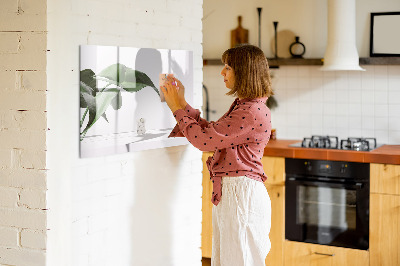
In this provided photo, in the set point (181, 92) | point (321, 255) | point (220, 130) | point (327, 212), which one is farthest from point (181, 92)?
point (321, 255)

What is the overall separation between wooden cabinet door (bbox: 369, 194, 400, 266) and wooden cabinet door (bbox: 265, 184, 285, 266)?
651mm

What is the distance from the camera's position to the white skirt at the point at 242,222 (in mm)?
2822

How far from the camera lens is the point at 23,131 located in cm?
238

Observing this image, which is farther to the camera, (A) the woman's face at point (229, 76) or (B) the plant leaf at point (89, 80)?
(A) the woman's face at point (229, 76)

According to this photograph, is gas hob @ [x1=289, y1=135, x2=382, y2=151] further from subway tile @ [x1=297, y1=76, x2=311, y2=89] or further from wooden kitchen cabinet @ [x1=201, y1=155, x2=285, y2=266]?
subway tile @ [x1=297, y1=76, x2=311, y2=89]

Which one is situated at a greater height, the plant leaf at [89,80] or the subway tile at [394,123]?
the plant leaf at [89,80]

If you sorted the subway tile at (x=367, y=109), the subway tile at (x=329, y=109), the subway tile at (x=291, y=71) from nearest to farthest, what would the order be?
the subway tile at (x=367, y=109) < the subway tile at (x=329, y=109) < the subway tile at (x=291, y=71)

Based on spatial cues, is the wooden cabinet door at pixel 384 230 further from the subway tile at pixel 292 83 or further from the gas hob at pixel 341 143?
the subway tile at pixel 292 83

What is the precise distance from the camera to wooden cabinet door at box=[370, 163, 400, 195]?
13.5ft

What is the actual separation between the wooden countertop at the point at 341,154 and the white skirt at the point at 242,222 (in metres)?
1.53

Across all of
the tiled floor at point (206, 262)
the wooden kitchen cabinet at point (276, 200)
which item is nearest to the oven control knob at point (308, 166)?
the wooden kitchen cabinet at point (276, 200)

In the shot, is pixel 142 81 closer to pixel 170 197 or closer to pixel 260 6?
pixel 170 197

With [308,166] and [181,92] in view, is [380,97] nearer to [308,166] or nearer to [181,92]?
[308,166]

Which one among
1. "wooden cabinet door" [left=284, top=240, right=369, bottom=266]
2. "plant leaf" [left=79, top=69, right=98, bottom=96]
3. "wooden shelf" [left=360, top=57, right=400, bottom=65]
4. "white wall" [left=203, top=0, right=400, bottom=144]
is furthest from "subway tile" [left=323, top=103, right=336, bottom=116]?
"plant leaf" [left=79, top=69, right=98, bottom=96]
